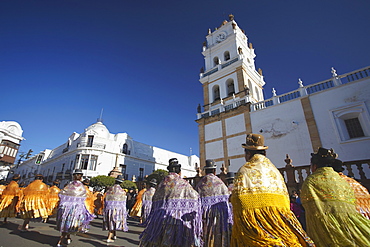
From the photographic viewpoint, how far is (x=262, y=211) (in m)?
1.96

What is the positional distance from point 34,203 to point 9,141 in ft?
114

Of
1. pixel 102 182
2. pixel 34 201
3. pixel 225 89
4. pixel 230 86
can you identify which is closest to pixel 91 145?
pixel 102 182

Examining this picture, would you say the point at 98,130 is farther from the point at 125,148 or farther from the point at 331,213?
the point at 331,213

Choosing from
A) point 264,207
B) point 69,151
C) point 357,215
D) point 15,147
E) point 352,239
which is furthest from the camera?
point 15,147

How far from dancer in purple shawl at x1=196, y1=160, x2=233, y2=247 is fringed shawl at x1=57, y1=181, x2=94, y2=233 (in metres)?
3.83

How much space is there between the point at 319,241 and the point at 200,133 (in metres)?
17.5

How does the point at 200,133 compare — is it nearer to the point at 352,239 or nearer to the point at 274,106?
the point at 274,106

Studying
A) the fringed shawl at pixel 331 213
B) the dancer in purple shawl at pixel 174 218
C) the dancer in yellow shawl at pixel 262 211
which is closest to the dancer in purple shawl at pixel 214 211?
the dancer in purple shawl at pixel 174 218

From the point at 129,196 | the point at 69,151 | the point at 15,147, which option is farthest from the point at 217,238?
the point at 15,147

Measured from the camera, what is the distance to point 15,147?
3331cm

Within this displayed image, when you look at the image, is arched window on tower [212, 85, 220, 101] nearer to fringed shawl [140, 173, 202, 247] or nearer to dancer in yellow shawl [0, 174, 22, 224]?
dancer in yellow shawl [0, 174, 22, 224]

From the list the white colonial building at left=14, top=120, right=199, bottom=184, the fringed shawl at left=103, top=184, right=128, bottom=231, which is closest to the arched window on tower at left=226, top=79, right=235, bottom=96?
the white colonial building at left=14, top=120, right=199, bottom=184

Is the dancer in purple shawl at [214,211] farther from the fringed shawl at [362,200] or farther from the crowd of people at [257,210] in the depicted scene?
the fringed shawl at [362,200]

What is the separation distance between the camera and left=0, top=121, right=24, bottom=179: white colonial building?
3035 cm
